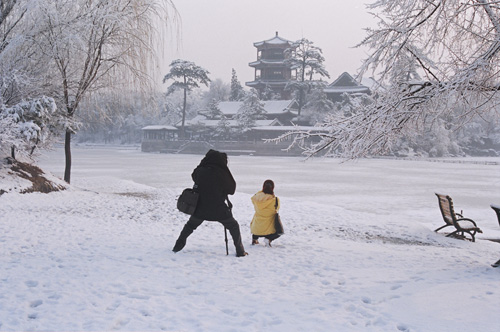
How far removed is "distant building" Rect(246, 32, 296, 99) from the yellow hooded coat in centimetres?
5280

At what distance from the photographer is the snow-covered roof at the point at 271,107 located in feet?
158

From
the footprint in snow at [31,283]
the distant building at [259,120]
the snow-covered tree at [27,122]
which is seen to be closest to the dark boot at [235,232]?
the footprint in snow at [31,283]

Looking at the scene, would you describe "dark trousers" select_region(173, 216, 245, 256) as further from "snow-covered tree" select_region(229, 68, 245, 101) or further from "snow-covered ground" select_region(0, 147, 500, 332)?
"snow-covered tree" select_region(229, 68, 245, 101)

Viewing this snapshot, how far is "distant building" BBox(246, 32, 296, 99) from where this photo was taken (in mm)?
57312

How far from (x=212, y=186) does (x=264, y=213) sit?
3.47 ft

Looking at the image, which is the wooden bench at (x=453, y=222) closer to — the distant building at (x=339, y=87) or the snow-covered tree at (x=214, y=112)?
the distant building at (x=339, y=87)

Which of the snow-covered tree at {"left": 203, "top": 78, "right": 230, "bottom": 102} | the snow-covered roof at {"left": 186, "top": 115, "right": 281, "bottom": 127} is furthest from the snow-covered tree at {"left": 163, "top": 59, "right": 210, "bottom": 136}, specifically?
the snow-covered tree at {"left": 203, "top": 78, "right": 230, "bottom": 102}

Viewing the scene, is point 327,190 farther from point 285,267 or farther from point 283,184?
point 285,267

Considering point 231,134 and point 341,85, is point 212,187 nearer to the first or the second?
point 231,134

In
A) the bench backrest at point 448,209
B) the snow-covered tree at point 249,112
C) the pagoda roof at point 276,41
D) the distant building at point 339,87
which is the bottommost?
the bench backrest at point 448,209

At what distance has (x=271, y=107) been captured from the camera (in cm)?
4991

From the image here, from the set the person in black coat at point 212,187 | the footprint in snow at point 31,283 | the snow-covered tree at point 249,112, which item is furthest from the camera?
the snow-covered tree at point 249,112

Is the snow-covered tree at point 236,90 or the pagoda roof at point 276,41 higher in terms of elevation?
the pagoda roof at point 276,41

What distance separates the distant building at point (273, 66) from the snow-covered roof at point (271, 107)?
6808 mm
